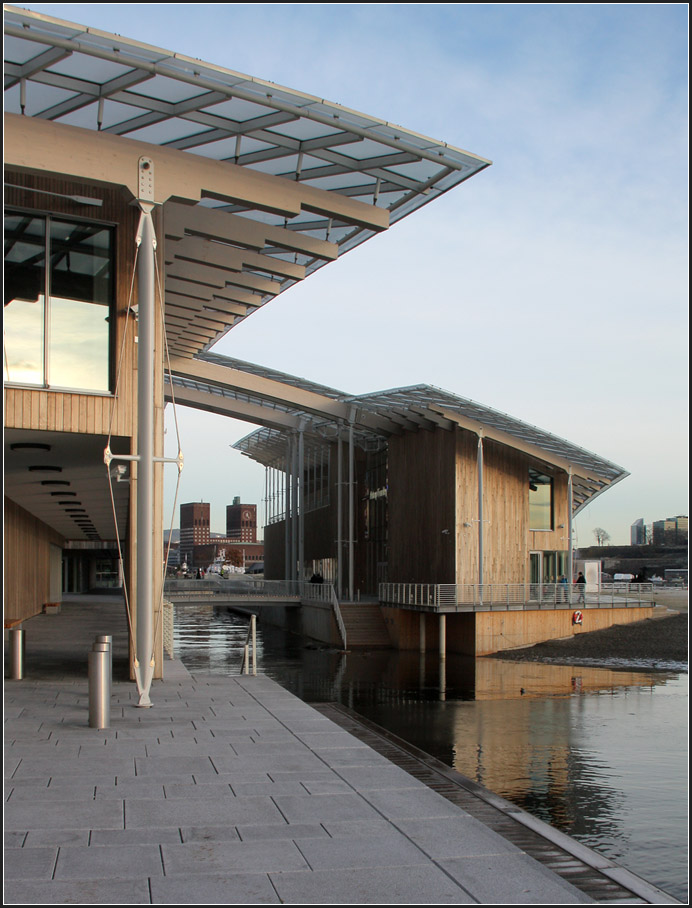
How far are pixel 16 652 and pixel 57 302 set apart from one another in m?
5.55

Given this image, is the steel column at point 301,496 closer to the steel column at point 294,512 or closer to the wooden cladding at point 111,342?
the steel column at point 294,512

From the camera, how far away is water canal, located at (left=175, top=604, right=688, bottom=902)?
10547 millimetres

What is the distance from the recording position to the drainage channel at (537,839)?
5.70m

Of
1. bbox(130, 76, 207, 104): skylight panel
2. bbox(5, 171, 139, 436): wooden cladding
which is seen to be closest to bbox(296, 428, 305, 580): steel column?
bbox(5, 171, 139, 436): wooden cladding

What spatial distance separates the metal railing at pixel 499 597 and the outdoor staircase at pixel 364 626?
1.11 meters

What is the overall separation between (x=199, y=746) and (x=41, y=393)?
19.8 feet

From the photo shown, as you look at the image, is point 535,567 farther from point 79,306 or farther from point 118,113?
point 118,113

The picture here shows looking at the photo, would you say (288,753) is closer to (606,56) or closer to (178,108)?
(606,56)

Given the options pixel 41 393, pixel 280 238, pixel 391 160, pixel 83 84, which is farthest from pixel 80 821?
pixel 280 238

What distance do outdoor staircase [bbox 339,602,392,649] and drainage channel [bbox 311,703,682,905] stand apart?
25909 millimetres

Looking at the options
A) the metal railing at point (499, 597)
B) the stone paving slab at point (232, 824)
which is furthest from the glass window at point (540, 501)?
the stone paving slab at point (232, 824)

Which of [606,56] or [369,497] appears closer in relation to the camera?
[606,56]

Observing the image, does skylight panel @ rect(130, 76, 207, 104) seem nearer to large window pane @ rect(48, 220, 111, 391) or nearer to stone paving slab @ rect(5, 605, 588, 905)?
large window pane @ rect(48, 220, 111, 391)

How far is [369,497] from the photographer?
46938 mm
